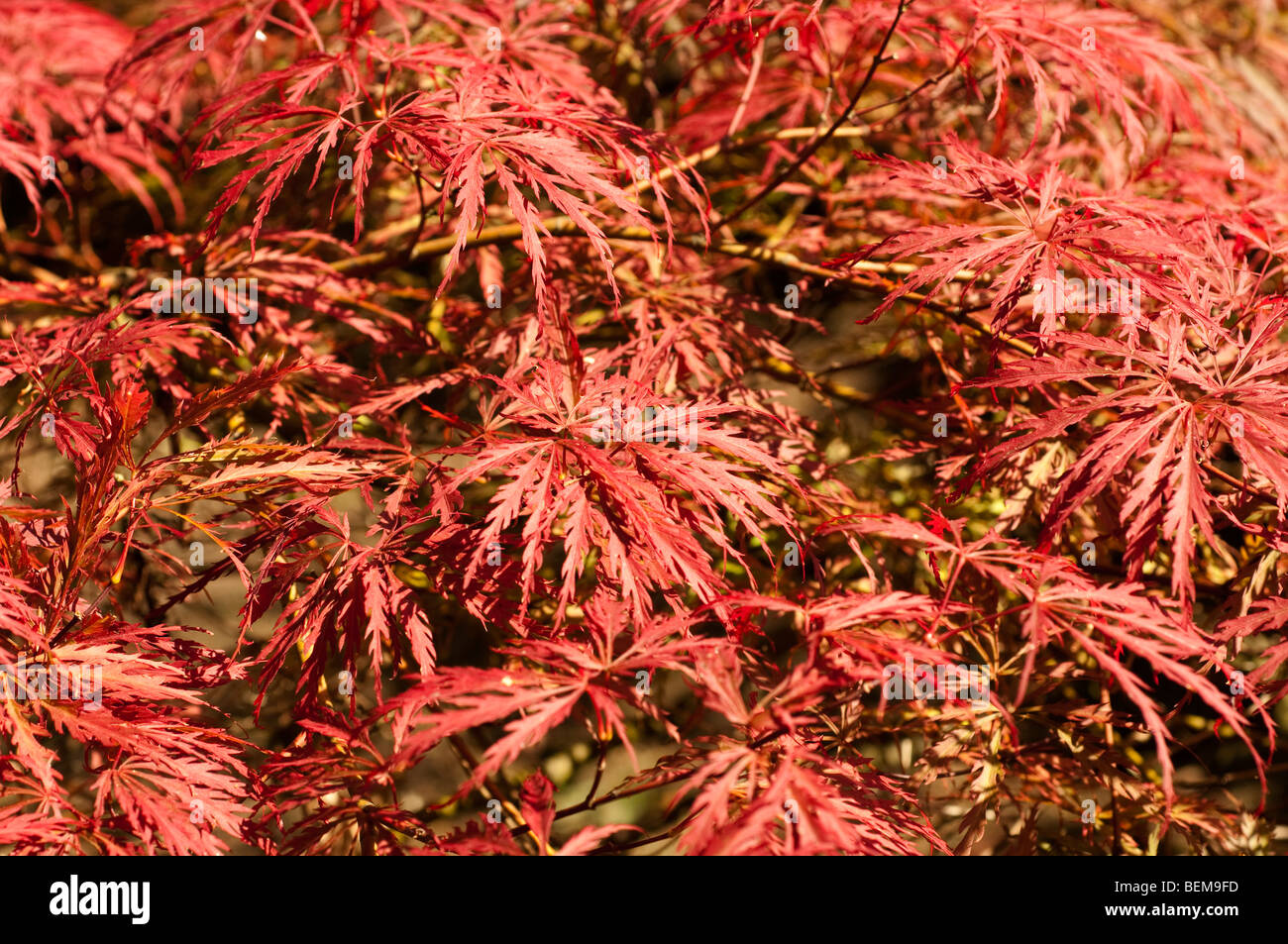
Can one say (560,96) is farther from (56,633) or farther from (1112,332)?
(56,633)

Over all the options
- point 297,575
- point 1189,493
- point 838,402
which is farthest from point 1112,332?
point 297,575

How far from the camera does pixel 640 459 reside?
1229mm

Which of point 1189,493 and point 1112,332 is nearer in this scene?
point 1189,493

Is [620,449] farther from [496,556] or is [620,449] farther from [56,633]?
[56,633]

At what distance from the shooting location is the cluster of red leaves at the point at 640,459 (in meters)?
1.13

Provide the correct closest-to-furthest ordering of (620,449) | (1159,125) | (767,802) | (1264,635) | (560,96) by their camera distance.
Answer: (767,802) < (620,449) < (560,96) < (1264,635) < (1159,125)

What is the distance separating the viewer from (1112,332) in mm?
1427

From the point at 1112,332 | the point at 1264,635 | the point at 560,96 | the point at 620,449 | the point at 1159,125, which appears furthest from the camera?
the point at 1159,125

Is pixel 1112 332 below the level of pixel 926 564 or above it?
above

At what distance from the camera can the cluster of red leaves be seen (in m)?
1.13

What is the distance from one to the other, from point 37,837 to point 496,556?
0.66 metres

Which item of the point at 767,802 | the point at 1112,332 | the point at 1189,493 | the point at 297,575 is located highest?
the point at 1112,332

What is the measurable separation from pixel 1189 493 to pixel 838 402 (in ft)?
3.62

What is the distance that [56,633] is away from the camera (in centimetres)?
117
